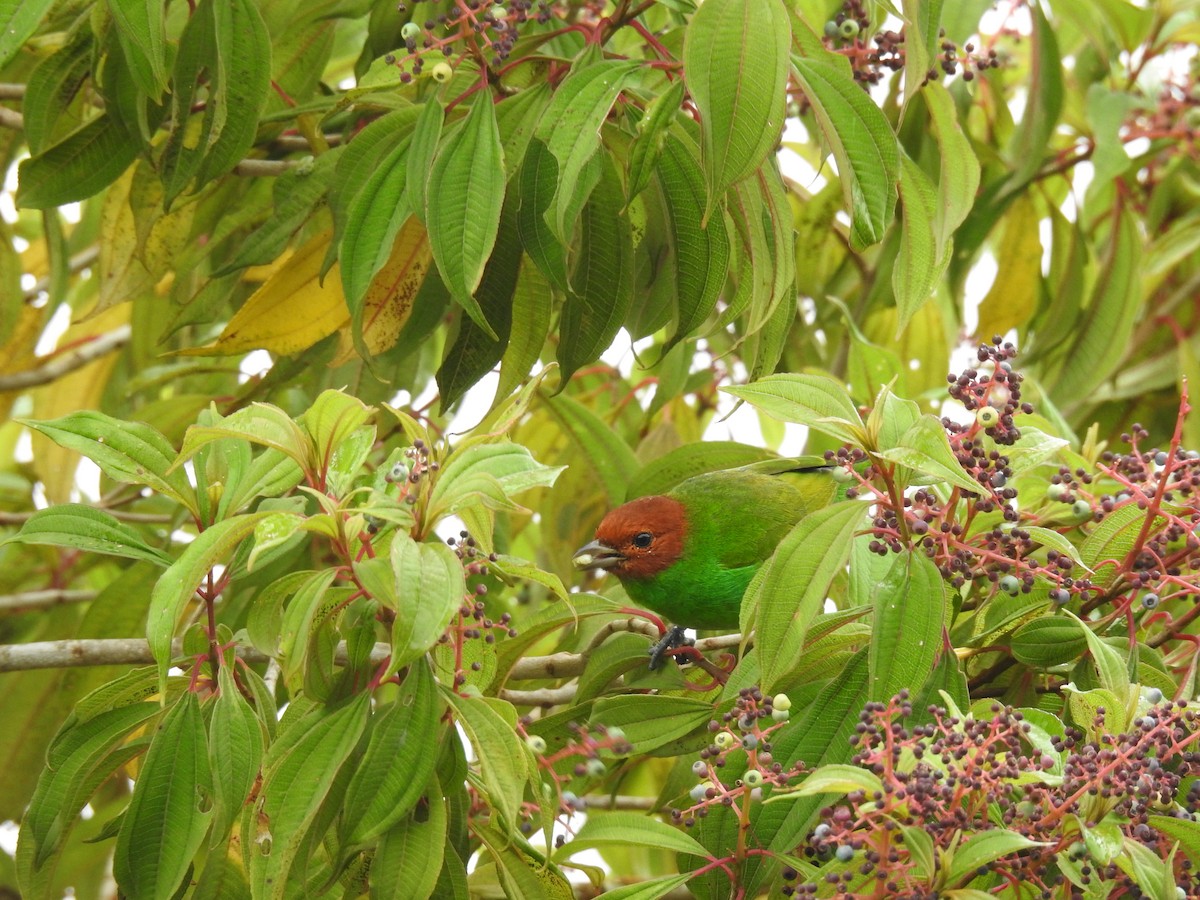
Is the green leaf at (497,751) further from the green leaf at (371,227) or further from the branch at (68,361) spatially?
the branch at (68,361)

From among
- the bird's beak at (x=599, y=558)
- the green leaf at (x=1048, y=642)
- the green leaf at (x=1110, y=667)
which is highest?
the green leaf at (x=1110, y=667)

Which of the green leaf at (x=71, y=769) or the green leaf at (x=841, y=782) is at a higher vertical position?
the green leaf at (x=841, y=782)

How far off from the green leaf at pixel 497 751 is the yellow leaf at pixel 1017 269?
104 inches

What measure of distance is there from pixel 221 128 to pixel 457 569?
122 cm

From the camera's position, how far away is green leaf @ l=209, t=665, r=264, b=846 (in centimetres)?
199

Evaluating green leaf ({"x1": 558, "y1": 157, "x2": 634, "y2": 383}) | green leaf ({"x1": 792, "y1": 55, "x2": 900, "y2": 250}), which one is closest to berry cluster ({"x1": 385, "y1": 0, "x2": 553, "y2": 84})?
green leaf ({"x1": 558, "y1": 157, "x2": 634, "y2": 383})

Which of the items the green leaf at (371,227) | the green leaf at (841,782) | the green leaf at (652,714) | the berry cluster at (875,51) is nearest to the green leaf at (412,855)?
the green leaf at (652,714)

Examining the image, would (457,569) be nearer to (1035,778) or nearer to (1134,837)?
(1035,778)

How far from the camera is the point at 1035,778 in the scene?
166 cm

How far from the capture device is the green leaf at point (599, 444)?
11.4 feet

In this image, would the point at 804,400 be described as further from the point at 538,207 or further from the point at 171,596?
the point at 171,596

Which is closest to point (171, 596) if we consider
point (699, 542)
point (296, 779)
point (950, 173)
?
point (296, 779)

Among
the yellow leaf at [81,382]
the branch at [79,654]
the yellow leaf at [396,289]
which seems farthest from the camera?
the yellow leaf at [81,382]

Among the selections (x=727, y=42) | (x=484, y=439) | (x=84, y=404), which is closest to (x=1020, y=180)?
(x=727, y=42)
